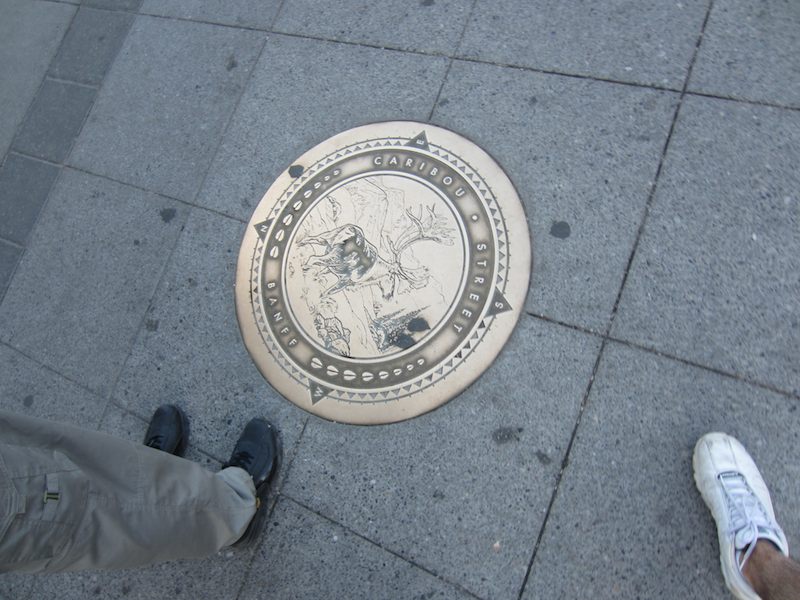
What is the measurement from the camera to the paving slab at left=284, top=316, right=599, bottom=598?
212cm

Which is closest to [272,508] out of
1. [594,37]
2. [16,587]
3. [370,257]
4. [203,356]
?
[203,356]

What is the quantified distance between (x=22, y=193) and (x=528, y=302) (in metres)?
2.97

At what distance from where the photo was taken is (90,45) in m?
3.67

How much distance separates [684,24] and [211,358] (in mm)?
2424

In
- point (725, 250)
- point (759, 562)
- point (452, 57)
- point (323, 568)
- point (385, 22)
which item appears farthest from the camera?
point (385, 22)

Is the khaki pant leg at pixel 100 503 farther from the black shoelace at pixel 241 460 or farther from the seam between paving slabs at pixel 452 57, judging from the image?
the seam between paving slabs at pixel 452 57

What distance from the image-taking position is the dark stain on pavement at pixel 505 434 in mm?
2205

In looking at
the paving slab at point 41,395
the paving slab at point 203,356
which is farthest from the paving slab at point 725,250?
the paving slab at point 41,395

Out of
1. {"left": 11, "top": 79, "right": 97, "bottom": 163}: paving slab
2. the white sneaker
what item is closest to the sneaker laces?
the white sneaker

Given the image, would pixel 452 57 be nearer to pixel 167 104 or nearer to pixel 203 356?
pixel 167 104

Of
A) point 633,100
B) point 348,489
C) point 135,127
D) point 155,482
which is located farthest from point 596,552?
point 135,127

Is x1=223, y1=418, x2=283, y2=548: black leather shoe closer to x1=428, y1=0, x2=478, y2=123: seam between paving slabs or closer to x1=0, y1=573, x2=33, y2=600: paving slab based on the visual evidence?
x1=0, y1=573, x2=33, y2=600: paving slab

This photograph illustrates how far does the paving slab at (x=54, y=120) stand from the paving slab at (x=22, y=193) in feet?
0.26

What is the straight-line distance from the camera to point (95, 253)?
311cm
